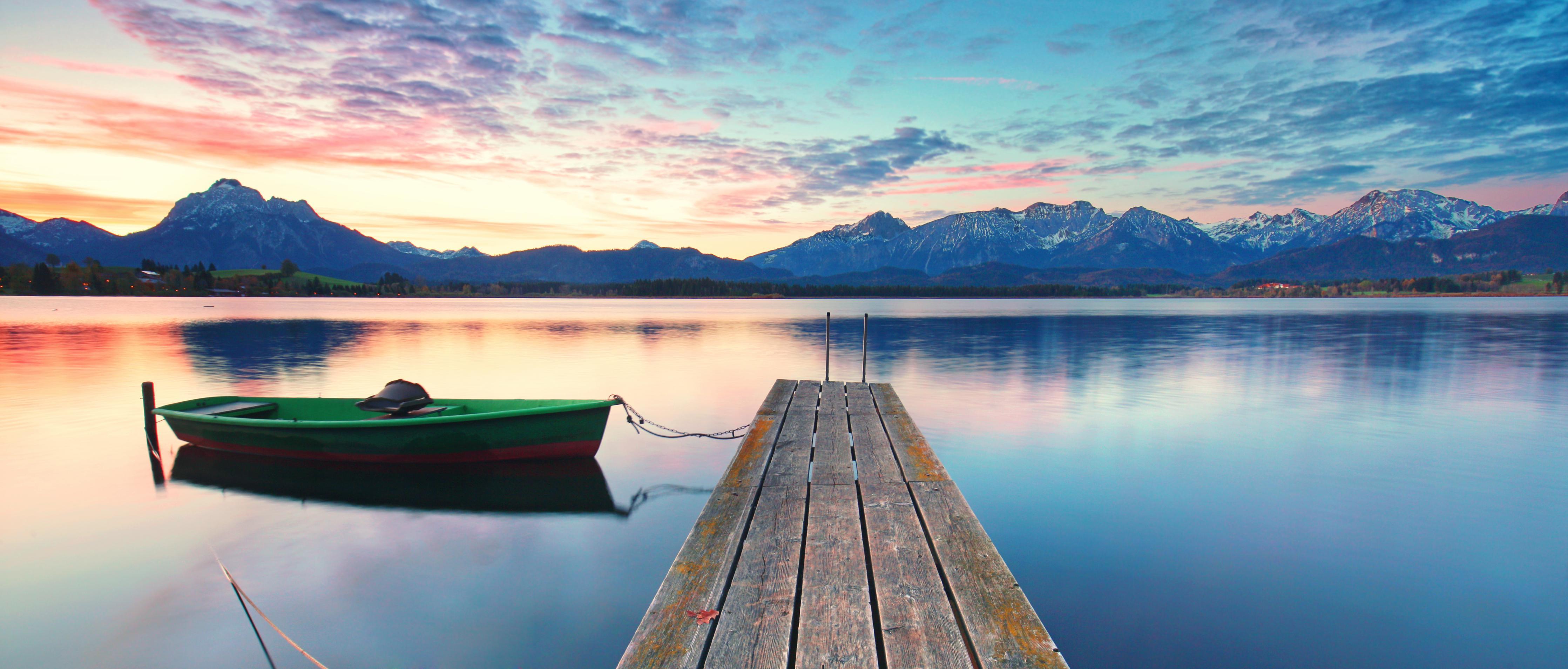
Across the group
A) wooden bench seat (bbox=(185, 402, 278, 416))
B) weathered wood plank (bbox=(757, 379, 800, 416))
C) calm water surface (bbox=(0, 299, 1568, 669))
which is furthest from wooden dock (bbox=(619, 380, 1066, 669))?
wooden bench seat (bbox=(185, 402, 278, 416))

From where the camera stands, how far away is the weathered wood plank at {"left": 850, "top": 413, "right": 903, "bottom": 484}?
8.89m

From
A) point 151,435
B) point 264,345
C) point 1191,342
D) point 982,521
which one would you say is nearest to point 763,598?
point 982,521

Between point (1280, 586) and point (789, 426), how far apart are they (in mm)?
7480

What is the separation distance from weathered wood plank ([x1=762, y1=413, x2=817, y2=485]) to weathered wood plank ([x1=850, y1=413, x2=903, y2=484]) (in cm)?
74

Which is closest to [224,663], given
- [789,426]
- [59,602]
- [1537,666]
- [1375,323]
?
[59,602]

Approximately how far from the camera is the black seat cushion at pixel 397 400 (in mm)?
13508

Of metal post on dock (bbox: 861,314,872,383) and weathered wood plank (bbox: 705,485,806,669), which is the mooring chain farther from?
weathered wood plank (bbox: 705,485,806,669)

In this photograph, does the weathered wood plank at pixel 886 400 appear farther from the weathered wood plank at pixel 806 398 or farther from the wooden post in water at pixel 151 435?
the wooden post in water at pixel 151 435

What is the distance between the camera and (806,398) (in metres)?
16.2

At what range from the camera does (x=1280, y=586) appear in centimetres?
834

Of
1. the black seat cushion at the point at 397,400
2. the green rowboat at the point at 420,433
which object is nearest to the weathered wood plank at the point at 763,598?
the green rowboat at the point at 420,433

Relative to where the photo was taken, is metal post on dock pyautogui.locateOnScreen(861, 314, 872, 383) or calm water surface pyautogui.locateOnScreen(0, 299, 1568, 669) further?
metal post on dock pyautogui.locateOnScreen(861, 314, 872, 383)

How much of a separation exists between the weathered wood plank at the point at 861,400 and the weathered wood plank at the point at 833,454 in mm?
526

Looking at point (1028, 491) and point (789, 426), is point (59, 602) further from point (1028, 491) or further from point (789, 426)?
point (1028, 491)
